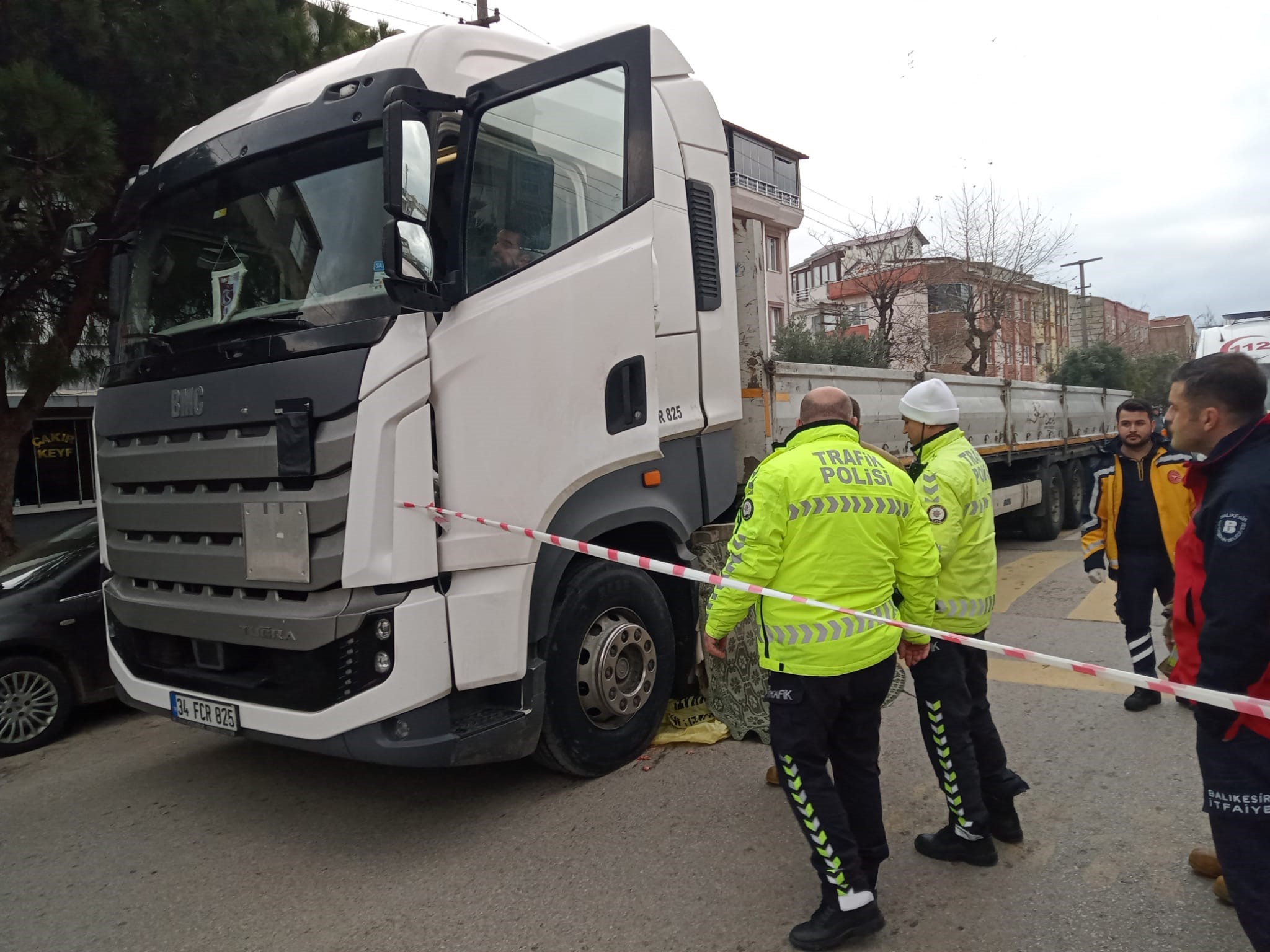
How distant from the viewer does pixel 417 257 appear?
334 cm

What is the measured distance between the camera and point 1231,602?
7.20 ft

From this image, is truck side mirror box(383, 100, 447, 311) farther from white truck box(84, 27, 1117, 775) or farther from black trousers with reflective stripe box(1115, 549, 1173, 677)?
black trousers with reflective stripe box(1115, 549, 1173, 677)

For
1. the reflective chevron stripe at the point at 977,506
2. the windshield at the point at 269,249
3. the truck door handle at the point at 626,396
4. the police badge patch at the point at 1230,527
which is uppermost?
the windshield at the point at 269,249

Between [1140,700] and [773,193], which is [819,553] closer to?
[1140,700]

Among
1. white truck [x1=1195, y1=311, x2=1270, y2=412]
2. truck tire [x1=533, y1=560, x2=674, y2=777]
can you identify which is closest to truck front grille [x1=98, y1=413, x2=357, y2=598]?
truck tire [x1=533, y1=560, x2=674, y2=777]

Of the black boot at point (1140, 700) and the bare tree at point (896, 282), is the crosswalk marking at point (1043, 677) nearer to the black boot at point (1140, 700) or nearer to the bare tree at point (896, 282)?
the black boot at point (1140, 700)

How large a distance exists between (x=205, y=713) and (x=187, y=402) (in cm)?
131

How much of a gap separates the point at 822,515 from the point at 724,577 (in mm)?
398

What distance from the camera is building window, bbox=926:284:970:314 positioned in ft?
77.8

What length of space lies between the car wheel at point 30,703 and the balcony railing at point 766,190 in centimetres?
2886

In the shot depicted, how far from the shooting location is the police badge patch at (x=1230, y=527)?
219 cm

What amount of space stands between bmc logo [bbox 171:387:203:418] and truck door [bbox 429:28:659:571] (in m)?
1.04

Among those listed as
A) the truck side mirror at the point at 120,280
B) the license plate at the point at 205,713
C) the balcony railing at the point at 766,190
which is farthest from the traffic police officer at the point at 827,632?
the balcony railing at the point at 766,190

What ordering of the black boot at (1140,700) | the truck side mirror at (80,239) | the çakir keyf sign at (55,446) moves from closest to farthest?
the truck side mirror at (80,239) → the black boot at (1140,700) → the çakir keyf sign at (55,446)
